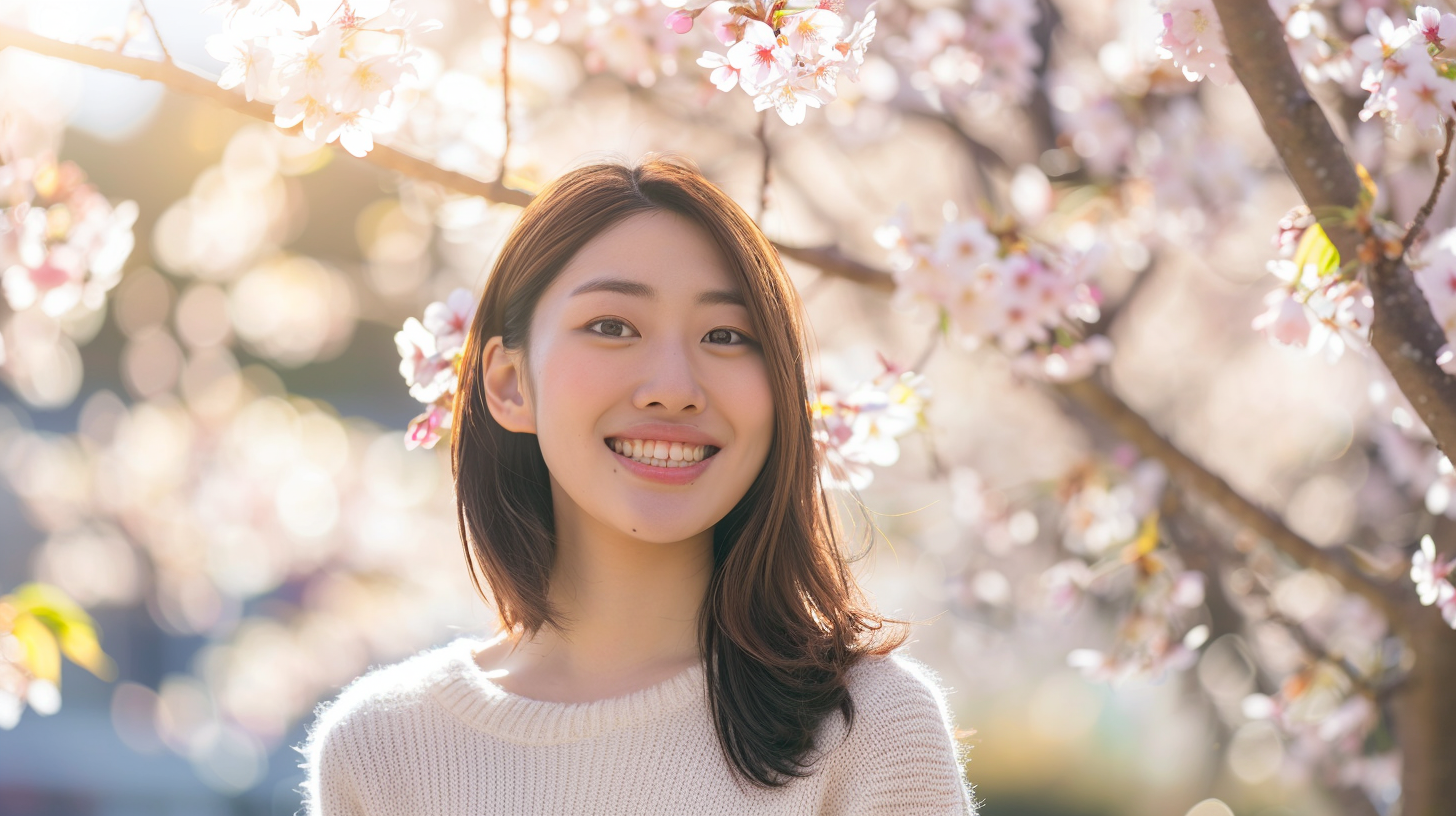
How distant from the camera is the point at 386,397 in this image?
9023 millimetres

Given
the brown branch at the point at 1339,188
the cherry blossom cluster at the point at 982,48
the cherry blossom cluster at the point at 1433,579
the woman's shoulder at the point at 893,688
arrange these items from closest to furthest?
the brown branch at the point at 1339,188 < the woman's shoulder at the point at 893,688 < the cherry blossom cluster at the point at 1433,579 < the cherry blossom cluster at the point at 982,48

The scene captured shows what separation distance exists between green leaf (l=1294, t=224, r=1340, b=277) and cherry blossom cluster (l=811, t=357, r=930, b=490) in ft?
1.79

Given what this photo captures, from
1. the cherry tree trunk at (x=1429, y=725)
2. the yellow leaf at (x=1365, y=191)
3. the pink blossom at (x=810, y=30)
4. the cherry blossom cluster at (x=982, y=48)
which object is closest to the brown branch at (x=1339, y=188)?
the yellow leaf at (x=1365, y=191)

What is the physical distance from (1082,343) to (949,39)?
3.80ft

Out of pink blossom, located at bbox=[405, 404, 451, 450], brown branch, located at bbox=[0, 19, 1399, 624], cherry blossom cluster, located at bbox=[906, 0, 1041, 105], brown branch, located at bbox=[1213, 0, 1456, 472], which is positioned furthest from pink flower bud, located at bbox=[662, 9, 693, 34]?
cherry blossom cluster, located at bbox=[906, 0, 1041, 105]

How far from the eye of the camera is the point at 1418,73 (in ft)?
4.04

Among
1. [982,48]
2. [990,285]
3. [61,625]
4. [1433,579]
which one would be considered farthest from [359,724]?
[982,48]

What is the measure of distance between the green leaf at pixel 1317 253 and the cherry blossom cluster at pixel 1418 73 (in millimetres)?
139

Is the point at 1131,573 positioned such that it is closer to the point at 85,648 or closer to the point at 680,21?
the point at 680,21

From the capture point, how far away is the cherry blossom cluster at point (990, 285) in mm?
1968

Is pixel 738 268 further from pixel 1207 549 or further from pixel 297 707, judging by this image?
pixel 297 707

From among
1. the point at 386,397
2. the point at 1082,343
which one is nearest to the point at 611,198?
the point at 1082,343

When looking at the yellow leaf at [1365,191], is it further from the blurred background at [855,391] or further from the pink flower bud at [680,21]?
the pink flower bud at [680,21]

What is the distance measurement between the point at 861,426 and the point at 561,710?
0.64 meters
